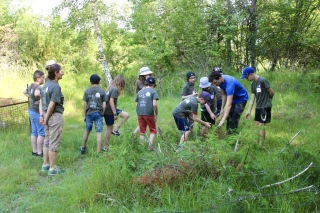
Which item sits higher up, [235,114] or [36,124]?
[235,114]

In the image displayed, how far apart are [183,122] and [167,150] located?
5.09 ft

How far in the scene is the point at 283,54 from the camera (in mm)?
Result: 13352

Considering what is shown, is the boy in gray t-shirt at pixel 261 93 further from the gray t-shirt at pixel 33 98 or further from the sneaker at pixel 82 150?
the gray t-shirt at pixel 33 98

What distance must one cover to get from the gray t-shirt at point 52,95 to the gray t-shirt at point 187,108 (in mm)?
2123

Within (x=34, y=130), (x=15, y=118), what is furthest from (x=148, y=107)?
(x=15, y=118)

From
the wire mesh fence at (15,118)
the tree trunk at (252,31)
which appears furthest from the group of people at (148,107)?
the tree trunk at (252,31)

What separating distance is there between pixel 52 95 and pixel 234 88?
3.19 metres

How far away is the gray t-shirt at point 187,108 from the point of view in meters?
6.00

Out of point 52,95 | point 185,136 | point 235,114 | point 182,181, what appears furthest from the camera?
point 235,114

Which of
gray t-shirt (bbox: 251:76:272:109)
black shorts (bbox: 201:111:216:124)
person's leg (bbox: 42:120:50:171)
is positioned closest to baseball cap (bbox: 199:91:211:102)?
black shorts (bbox: 201:111:216:124)

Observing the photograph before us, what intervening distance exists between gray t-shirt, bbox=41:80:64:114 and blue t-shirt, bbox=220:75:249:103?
2909mm

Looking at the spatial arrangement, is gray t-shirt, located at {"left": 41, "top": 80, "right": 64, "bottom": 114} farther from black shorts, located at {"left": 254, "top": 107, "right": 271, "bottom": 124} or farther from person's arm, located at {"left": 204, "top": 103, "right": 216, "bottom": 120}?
black shorts, located at {"left": 254, "top": 107, "right": 271, "bottom": 124}

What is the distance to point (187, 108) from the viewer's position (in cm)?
607

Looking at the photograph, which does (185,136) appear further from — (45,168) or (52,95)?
(45,168)
